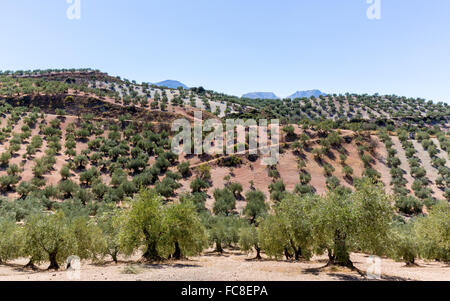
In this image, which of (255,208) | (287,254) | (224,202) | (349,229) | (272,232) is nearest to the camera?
(349,229)

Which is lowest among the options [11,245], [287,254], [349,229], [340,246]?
[287,254]

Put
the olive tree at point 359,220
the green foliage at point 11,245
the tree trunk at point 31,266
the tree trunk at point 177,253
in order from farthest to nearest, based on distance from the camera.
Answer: the tree trunk at point 177,253 < the green foliage at point 11,245 < the tree trunk at point 31,266 < the olive tree at point 359,220

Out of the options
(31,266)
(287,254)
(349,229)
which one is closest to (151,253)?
(31,266)

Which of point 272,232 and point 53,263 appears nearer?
point 53,263

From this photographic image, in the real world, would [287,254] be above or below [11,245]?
below

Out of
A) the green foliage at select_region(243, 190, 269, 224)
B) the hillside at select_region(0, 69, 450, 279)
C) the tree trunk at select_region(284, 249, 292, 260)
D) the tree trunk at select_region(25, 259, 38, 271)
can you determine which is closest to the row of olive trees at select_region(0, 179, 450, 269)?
the tree trunk at select_region(284, 249, 292, 260)

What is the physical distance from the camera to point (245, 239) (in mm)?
34125

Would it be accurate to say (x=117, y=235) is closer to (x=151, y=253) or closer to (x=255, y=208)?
(x=151, y=253)

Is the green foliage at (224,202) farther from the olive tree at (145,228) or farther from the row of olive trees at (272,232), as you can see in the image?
the olive tree at (145,228)

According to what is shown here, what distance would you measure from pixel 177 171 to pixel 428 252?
52245 mm

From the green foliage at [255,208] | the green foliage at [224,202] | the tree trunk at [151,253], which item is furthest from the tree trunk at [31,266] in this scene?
the green foliage at [255,208]

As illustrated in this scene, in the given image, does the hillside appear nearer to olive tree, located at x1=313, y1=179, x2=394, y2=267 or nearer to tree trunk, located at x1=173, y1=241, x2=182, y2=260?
olive tree, located at x1=313, y1=179, x2=394, y2=267

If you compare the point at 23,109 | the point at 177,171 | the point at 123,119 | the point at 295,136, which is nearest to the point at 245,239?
the point at 177,171
